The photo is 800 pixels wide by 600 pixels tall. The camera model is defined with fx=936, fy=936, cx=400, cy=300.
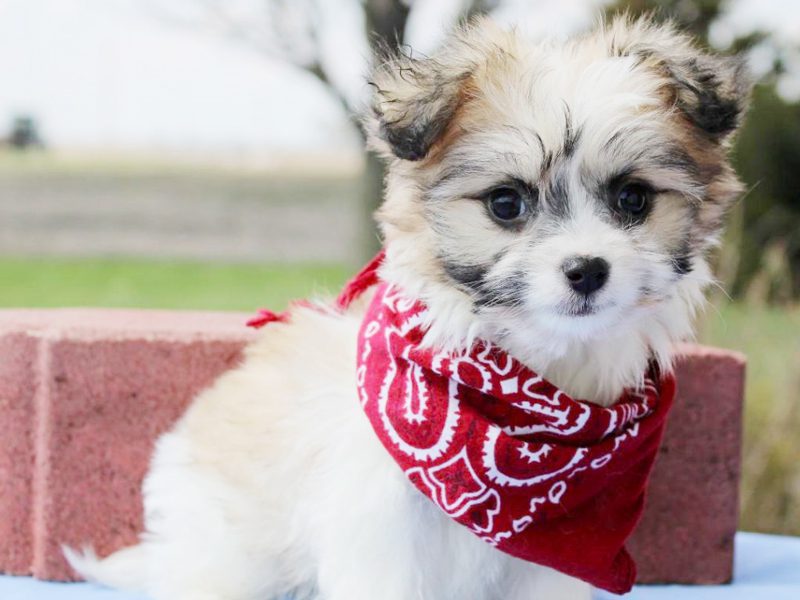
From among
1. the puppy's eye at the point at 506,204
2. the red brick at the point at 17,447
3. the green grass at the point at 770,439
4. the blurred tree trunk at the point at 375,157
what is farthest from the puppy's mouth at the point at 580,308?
the blurred tree trunk at the point at 375,157

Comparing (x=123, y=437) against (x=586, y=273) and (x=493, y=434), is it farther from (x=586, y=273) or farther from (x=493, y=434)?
(x=586, y=273)

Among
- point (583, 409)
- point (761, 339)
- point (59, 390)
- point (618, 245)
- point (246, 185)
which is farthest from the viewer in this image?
point (246, 185)

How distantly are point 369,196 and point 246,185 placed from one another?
300cm

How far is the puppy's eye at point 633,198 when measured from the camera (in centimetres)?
226

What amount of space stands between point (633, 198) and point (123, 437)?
6.98ft

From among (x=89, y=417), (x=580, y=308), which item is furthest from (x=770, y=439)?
(x=89, y=417)

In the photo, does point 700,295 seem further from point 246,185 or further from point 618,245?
point 246,185

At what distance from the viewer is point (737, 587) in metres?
3.53

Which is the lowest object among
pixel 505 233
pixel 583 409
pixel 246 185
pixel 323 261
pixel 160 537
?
pixel 323 261

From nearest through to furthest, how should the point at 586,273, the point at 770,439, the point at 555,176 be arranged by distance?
the point at 586,273
the point at 555,176
the point at 770,439

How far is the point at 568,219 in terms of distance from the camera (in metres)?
2.18

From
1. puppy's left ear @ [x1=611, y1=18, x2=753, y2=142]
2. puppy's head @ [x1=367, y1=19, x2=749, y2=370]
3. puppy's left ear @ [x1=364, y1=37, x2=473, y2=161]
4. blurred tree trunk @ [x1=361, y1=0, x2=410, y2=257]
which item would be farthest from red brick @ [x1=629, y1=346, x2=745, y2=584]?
blurred tree trunk @ [x1=361, y1=0, x2=410, y2=257]

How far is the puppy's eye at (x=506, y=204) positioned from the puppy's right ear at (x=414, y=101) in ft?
0.73

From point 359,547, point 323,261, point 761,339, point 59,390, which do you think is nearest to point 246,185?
point 323,261
